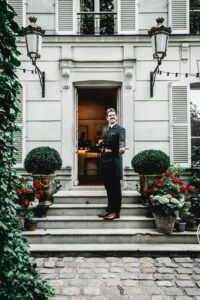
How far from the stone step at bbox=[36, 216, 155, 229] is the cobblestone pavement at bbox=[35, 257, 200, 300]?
2.78ft

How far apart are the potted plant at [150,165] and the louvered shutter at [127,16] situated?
340cm

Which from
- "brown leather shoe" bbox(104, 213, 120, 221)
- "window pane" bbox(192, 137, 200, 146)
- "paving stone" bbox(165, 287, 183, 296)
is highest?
"window pane" bbox(192, 137, 200, 146)

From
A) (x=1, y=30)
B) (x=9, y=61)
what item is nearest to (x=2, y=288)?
(x=9, y=61)

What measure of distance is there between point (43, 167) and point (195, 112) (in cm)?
412

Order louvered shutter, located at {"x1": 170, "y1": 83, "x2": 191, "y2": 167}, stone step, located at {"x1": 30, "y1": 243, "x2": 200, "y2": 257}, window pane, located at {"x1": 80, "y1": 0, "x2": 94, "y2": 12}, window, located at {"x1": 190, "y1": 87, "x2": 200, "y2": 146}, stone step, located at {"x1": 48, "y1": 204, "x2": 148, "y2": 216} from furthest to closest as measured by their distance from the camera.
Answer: window pane, located at {"x1": 80, "y1": 0, "x2": 94, "y2": 12} → window, located at {"x1": 190, "y1": 87, "x2": 200, "y2": 146} → louvered shutter, located at {"x1": 170, "y1": 83, "x2": 191, "y2": 167} → stone step, located at {"x1": 48, "y1": 204, "x2": 148, "y2": 216} → stone step, located at {"x1": 30, "y1": 243, "x2": 200, "y2": 257}

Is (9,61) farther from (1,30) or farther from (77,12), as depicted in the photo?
(77,12)

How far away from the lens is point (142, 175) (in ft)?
18.5

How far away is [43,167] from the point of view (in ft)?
17.7

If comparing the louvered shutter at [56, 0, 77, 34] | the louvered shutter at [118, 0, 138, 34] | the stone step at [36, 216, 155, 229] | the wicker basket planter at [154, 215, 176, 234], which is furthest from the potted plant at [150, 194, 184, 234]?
the louvered shutter at [56, 0, 77, 34]

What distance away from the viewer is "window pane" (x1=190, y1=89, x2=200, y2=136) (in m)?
7.22

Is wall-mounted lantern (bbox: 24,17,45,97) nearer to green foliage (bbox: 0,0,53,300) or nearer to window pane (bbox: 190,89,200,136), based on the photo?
green foliage (bbox: 0,0,53,300)

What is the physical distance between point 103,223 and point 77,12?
530 centimetres

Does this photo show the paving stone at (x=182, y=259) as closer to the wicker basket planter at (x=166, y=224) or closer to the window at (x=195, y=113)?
the wicker basket planter at (x=166, y=224)

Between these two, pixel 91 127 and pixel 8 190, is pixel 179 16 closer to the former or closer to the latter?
pixel 91 127
